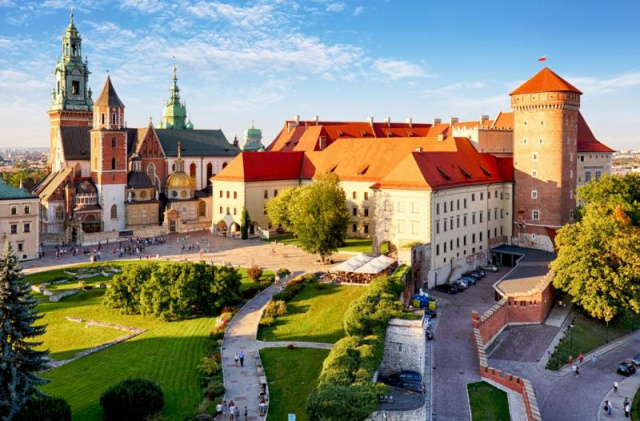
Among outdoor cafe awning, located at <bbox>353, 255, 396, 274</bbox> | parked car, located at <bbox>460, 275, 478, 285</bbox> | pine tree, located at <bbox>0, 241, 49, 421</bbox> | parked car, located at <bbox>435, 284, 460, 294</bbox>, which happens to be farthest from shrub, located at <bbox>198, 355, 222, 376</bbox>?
parked car, located at <bbox>460, 275, 478, 285</bbox>

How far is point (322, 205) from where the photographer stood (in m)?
55.4

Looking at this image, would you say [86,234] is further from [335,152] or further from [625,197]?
[625,197]

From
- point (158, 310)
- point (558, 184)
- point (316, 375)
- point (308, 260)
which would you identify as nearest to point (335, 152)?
point (308, 260)

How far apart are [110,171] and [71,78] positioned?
21953 millimetres

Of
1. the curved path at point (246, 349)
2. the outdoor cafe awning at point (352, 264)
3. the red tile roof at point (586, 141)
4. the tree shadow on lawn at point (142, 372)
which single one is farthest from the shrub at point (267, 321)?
the red tile roof at point (586, 141)

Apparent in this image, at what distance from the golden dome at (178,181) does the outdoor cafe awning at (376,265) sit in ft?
148

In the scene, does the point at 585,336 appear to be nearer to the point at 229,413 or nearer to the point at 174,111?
the point at 229,413

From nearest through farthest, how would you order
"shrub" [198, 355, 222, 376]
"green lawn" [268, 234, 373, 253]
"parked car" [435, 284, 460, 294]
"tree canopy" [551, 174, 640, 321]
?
"shrub" [198, 355, 222, 376], "tree canopy" [551, 174, 640, 321], "parked car" [435, 284, 460, 294], "green lawn" [268, 234, 373, 253]

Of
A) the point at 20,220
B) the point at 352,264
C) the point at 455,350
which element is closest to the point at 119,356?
the point at 352,264

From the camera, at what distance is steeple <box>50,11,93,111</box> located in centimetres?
9212

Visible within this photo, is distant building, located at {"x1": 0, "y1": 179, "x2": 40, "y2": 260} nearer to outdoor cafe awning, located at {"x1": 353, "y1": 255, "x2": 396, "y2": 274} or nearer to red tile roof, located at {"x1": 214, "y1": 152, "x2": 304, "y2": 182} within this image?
red tile roof, located at {"x1": 214, "y1": 152, "x2": 304, "y2": 182}

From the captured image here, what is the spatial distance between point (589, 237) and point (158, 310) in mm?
33761

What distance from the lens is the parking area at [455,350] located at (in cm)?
3155

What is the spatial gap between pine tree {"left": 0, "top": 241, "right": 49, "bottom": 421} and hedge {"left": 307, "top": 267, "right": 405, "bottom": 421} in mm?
12820
